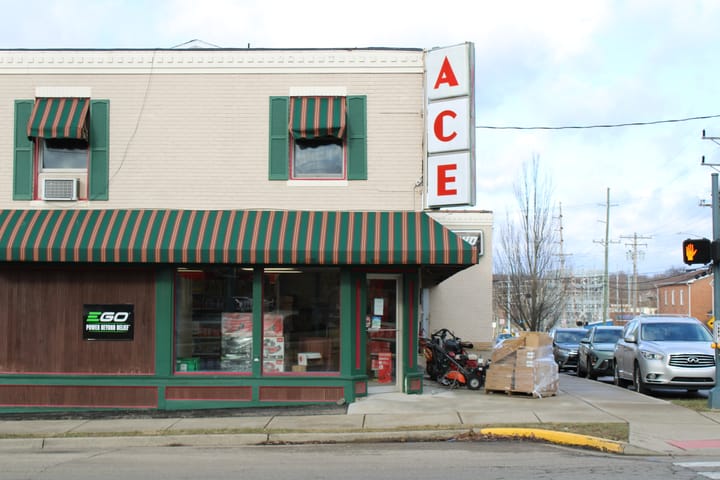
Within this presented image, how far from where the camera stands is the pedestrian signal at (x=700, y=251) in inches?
516

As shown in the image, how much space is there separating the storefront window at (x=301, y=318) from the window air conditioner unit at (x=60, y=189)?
3965 mm

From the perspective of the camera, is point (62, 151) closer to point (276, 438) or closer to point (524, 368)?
point (276, 438)

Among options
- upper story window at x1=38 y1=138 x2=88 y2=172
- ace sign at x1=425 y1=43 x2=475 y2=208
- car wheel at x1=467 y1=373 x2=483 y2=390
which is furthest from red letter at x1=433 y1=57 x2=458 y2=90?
upper story window at x1=38 y1=138 x2=88 y2=172

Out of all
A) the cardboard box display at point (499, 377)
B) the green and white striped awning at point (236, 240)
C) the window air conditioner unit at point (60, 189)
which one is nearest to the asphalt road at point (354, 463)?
the green and white striped awning at point (236, 240)

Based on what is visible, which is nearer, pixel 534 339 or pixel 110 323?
pixel 110 323

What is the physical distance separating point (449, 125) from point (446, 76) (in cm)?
94

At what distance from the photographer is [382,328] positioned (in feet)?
47.0

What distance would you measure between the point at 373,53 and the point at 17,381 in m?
8.99

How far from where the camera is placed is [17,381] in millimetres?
13711

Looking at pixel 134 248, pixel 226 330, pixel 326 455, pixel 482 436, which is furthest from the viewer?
pixel 226 330

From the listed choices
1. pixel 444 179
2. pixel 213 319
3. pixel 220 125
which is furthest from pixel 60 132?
pixel 444 179

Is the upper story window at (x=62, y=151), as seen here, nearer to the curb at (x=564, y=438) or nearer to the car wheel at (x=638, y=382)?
the curb at (x=564, y=438)

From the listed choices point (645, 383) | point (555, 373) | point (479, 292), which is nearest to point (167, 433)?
point (555, 373)

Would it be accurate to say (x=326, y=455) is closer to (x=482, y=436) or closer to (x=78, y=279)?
(x=482, y=436)
